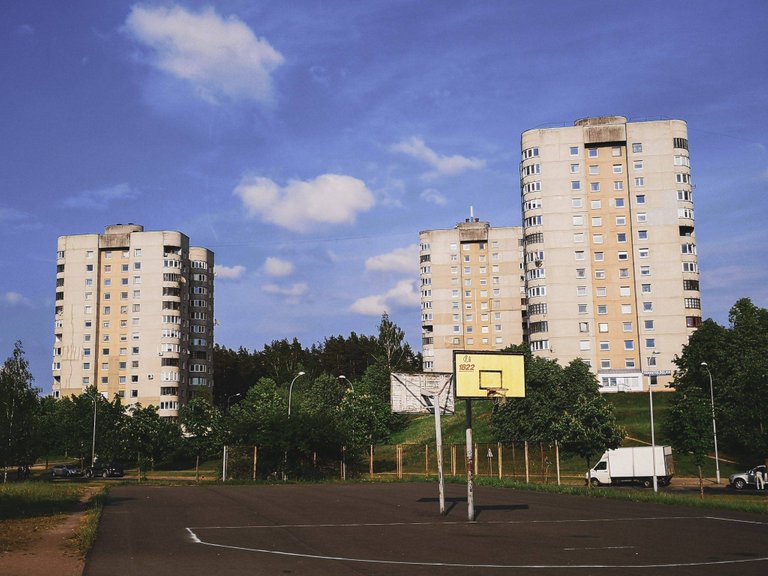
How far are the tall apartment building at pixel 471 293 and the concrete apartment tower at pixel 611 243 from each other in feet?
146

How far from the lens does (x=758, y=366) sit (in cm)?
5316

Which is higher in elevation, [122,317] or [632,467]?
[122,317]

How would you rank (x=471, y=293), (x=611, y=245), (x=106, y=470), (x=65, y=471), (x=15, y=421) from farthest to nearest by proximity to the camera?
(x=471, y=293)
(x=611, y=245)
(x=106, y=470)
(x=65, y=471)
(x=15, y=421)

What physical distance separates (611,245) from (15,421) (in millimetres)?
80061

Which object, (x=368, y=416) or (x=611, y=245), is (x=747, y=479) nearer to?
(x=368, y=416)

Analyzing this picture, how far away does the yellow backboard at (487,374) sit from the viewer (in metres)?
26.4

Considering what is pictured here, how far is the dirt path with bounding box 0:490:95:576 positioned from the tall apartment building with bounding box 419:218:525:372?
13437cm

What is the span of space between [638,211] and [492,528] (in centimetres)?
9190

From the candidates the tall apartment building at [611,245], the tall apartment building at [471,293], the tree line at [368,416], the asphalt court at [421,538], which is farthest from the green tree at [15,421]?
the tall apartment building at [471,293]

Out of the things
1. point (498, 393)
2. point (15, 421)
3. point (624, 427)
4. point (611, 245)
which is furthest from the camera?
point (611, 245)

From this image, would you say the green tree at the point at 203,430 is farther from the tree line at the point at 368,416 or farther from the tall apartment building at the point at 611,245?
the tall apartment building at the point at 611,245

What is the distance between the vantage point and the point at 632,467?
57375mm

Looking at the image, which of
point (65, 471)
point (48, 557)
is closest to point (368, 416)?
point (65, 471)

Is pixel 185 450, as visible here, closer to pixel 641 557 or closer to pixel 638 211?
pixel 638 211
